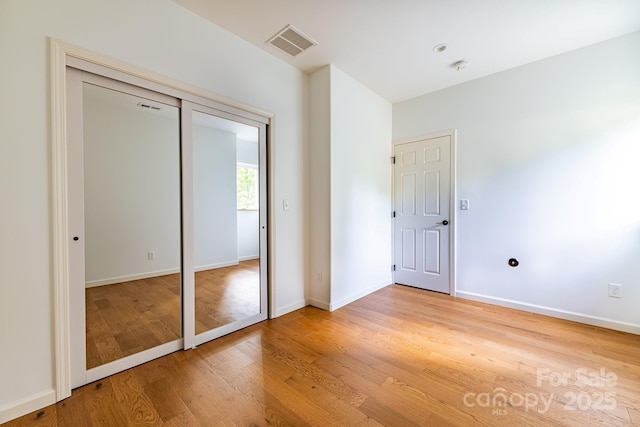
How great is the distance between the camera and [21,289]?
4.77 ft

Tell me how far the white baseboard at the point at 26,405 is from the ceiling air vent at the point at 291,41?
308 centimetres

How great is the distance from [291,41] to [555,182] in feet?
10.1

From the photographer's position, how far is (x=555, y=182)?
109 inches

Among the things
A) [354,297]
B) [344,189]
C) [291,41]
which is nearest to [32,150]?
[291,41]

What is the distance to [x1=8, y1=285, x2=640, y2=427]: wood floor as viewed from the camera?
145 centimetres

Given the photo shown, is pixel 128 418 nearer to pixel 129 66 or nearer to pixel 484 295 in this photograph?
pixel 129 66

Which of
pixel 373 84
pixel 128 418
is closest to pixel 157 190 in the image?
pixel 128 418

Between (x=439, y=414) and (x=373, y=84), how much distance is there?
11.2ft

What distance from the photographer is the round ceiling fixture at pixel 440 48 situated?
257 centimetres

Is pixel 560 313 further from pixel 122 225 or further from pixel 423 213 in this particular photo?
pixel 122 225

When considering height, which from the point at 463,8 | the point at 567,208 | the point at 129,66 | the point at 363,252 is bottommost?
the point at 363,252

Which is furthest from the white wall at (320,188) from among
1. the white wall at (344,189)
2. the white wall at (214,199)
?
the white wall at (214,199)

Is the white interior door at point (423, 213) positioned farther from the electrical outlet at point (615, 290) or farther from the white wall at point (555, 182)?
the electrical outlet at point (615, 290)

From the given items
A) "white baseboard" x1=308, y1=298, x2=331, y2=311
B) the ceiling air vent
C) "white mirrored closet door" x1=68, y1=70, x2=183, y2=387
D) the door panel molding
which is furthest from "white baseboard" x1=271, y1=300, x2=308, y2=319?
the ceiling air vent
